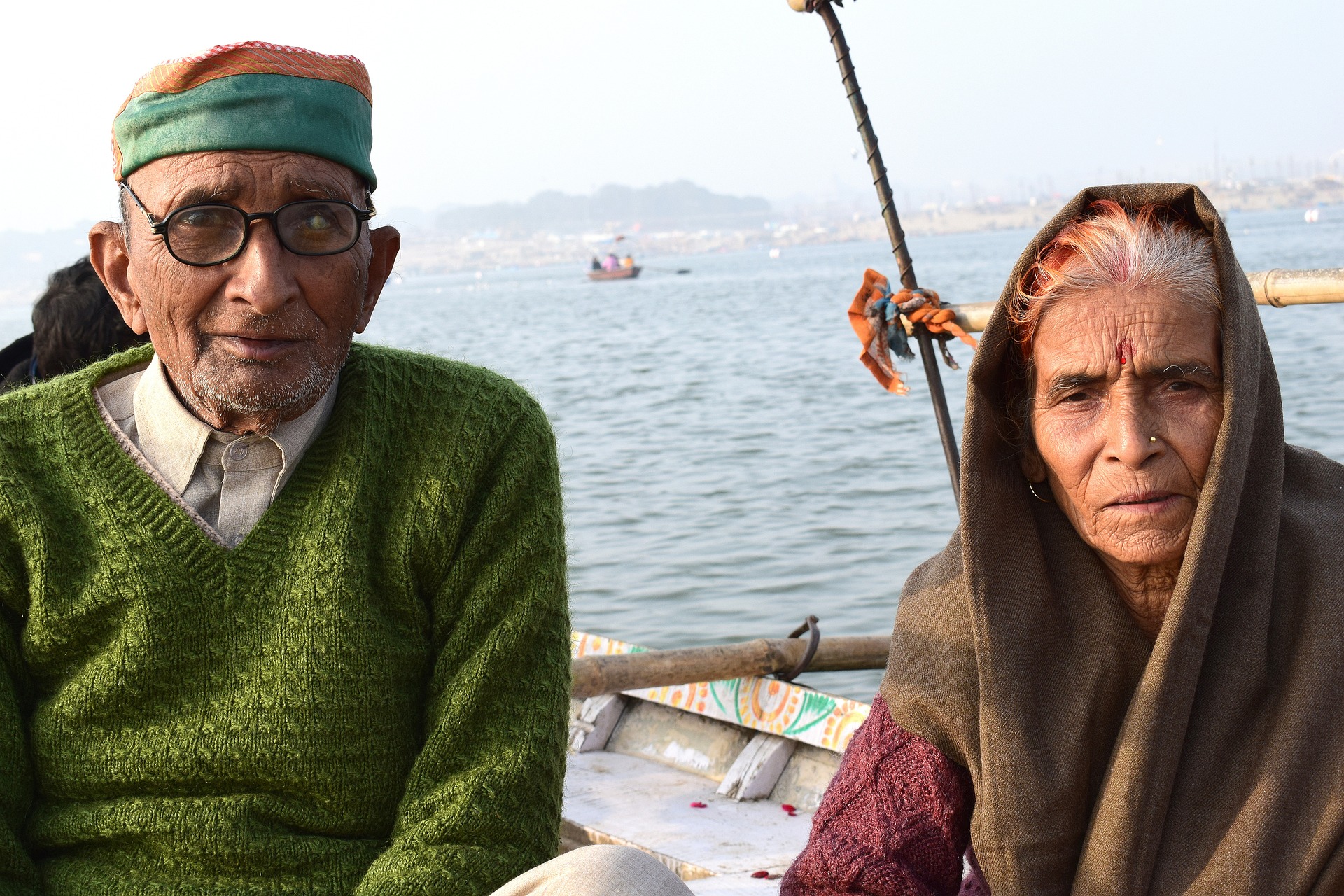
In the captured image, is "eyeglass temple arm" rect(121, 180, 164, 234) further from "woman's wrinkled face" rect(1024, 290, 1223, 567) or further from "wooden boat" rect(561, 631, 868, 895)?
"wooden boat" rect(561, 631, 868, 895)

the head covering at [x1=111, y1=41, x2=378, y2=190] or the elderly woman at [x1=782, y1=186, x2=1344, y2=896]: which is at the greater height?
the head covering at [x1=111, y1=41, x2=378, y2=190]

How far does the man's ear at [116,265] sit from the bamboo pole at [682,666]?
2236mm

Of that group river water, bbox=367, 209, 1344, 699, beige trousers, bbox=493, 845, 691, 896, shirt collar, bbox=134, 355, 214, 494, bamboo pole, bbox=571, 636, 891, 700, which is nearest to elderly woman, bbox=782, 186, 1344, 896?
beige trousers, bbox=493, 845, 691, 896

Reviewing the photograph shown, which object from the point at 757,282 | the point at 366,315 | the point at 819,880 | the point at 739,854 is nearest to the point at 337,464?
the point at 366,315

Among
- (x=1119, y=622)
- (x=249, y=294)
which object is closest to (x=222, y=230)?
(x=249, y=294)

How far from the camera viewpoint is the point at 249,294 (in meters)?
1.95

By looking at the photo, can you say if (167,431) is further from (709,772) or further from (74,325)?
(709,772)

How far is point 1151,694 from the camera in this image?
1.82m

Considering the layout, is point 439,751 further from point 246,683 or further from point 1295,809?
point 1295,809

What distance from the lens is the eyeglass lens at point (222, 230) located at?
196 cm

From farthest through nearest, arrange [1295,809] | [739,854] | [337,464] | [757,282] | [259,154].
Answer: [757,282] < [739,854] < [337,464] < [259,154] < [1295,809]

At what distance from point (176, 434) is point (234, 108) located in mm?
504

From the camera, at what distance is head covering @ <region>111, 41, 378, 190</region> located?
1.94 m

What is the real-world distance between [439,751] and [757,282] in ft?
203
